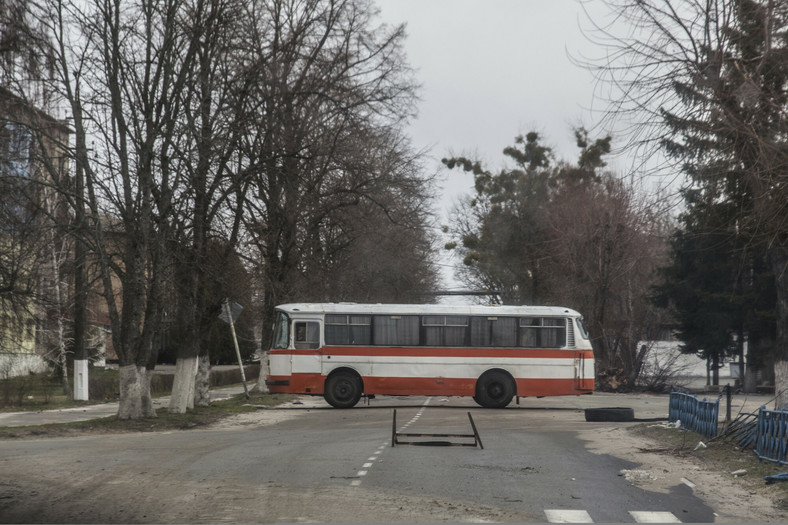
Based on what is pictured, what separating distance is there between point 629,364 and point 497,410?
56.5ft

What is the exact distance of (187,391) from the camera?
24594 mm

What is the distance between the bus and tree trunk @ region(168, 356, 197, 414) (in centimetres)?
519

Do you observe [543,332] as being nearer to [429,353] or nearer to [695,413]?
[429,353]

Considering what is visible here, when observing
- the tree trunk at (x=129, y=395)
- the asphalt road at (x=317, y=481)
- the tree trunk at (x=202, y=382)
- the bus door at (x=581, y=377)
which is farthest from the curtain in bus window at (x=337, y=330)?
the asphalt road at (x=317, y=481)

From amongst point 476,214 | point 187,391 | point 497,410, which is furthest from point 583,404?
point 476,214

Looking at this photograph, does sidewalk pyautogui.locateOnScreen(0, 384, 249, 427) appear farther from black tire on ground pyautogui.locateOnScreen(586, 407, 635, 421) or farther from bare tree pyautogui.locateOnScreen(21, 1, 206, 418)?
black tire on ground pyautogui.locateOnScreen(586, 407, 635, 421)

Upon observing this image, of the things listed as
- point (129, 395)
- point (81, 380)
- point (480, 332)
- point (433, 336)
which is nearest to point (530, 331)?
point (480, 332)

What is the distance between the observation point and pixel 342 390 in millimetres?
29969

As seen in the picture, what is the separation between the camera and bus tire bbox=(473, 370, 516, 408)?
29.7m

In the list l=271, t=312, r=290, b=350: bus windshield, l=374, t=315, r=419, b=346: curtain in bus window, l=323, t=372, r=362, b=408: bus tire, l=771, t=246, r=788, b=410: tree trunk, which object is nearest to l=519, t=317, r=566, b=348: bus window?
l=374, t=315, r=419, b=346: curtain in bus window

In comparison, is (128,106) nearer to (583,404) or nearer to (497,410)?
(497,410)

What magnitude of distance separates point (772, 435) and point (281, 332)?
747 inches

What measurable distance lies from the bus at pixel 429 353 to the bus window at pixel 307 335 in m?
0.03

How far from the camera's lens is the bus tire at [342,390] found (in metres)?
29.9
